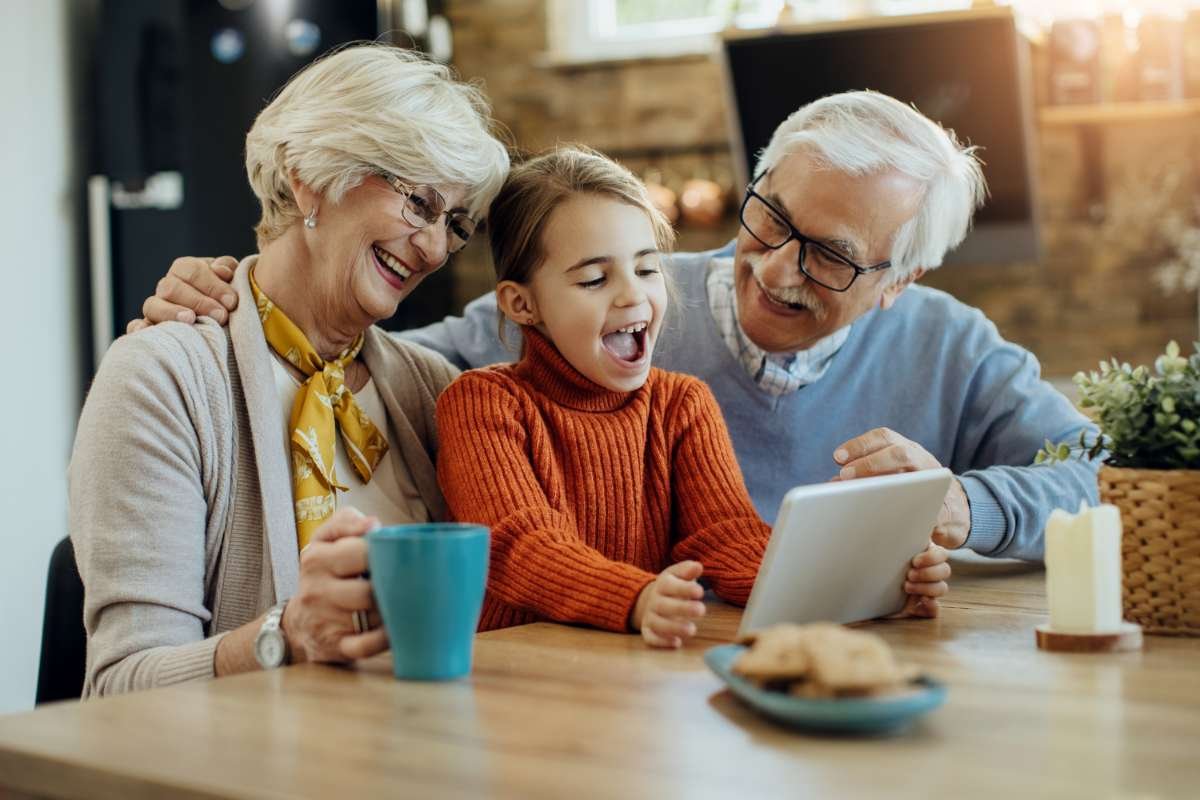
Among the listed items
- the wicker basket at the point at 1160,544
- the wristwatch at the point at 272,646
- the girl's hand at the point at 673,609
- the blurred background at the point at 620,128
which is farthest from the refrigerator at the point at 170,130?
the wicker basket at the point at 1160,544

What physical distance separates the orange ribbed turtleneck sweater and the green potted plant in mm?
374

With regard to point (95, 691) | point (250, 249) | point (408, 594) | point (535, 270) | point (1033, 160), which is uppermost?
point (1033, 160)

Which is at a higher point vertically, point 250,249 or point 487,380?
point 250,249

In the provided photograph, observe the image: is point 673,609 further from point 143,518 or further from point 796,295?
point 796,295

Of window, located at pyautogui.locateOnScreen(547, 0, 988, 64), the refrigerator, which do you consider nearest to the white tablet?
the refrigerator

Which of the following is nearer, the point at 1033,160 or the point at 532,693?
the point at 532,693

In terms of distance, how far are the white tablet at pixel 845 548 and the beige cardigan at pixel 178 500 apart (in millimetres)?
525

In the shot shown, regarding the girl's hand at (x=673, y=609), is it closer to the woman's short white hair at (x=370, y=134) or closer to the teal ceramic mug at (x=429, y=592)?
the teal ceramic mug at (x=429, y=592)

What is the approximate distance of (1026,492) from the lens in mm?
1673

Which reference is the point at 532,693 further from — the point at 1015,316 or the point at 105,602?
the point at 1015,316

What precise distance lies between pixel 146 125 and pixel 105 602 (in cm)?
270

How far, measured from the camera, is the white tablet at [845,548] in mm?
1089

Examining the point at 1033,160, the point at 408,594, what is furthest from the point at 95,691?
the point at 1033,160

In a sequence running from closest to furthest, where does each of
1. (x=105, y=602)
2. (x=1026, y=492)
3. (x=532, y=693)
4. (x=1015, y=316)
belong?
1. (x=532, y=693)
2. (x=105, y=602)
3. (x=1026, y=492)
4. (x=1015, y=316)
